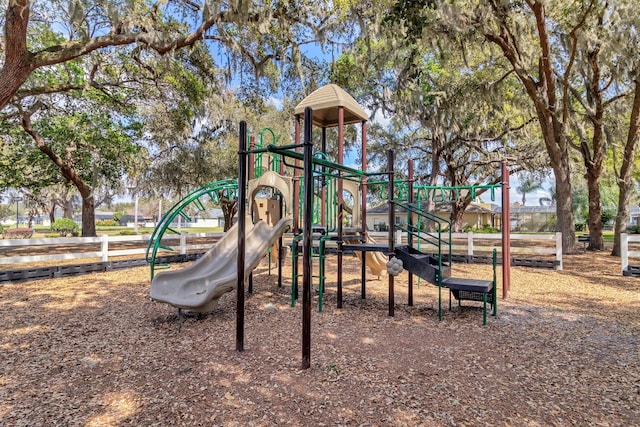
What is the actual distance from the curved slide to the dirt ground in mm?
348

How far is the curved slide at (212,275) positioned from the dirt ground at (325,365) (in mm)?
348

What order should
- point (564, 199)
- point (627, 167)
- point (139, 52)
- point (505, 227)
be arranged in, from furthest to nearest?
point (627, 167), point (564, 199), point (139, 52), point (505, 227)

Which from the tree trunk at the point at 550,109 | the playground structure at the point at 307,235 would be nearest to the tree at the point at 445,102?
the tree trunk at the point at 550,109

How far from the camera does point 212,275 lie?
544 cm

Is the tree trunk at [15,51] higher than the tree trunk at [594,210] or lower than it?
higher

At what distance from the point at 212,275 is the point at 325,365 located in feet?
8.72

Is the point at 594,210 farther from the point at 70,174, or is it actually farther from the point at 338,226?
the point at 70,174

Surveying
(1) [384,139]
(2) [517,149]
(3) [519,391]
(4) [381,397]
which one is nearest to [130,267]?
(4) [381,397]

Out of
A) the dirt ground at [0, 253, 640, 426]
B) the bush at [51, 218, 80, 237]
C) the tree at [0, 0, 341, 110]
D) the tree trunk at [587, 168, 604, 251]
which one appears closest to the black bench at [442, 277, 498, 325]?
the dirt ground at [0, 253, 640, 426]

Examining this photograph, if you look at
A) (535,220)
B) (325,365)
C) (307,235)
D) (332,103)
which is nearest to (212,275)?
(307,235)

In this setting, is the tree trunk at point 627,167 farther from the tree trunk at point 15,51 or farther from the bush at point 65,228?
the bush at point 65,228

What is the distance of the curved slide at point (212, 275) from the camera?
4816mm

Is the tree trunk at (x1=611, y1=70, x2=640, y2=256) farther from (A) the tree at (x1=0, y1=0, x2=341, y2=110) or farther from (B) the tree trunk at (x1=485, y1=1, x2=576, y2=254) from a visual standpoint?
(A) the tree at (x1=0, y1=0, x2=341, y2=110)

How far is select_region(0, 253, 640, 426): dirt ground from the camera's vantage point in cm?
261
